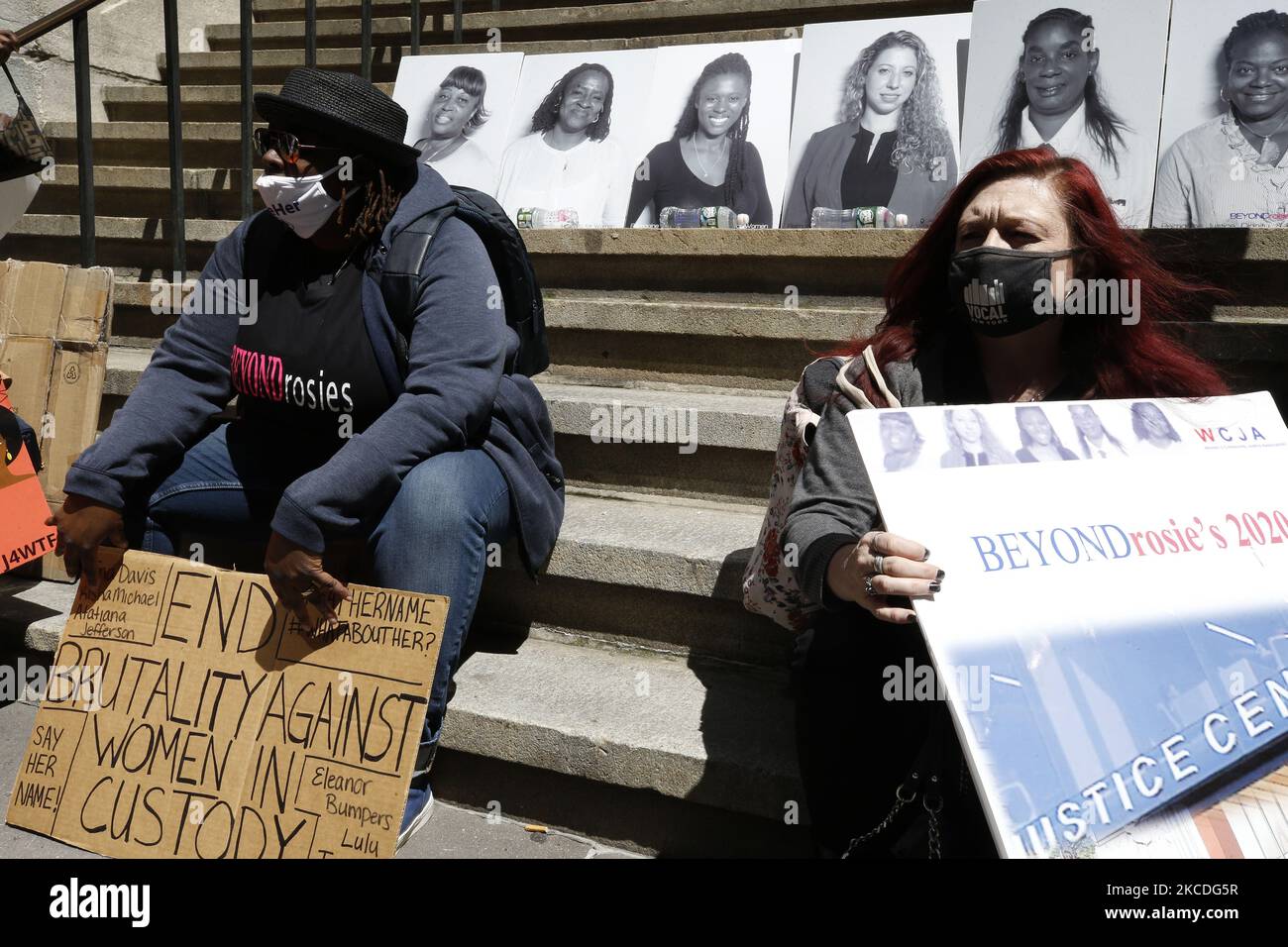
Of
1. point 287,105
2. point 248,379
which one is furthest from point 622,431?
point 287,105

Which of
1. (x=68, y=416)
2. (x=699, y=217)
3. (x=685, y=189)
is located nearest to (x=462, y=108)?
(x=685, y=189)

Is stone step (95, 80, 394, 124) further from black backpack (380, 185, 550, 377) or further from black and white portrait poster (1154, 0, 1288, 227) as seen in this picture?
black and white portrait poster (1154, 0, 1288, 227)

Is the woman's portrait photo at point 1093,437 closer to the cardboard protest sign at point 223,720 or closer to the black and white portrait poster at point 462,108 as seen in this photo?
the cardboard protest sign at point 223,720

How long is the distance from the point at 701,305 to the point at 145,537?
1717 millimetres

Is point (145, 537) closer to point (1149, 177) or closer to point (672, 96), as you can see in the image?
point (672, 96)

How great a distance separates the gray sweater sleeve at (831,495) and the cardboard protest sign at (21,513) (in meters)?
1.85

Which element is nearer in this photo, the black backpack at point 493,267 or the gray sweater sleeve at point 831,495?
the gray sweater sleeve at point 831,495

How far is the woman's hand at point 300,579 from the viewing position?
1.80 m

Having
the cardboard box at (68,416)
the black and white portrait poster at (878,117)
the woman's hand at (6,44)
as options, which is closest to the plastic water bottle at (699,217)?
the black and white portrait poster at (878,117)

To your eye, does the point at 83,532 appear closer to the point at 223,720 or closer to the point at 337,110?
the point at 223,720

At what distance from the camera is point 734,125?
3617 mm

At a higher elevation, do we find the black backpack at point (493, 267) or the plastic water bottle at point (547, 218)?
the plastic water bottle at point (547, 218)

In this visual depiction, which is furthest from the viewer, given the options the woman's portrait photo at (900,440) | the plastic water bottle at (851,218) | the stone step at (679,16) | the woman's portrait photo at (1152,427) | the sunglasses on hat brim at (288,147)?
the stone step at (679,16)

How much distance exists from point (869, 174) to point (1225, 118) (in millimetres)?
1106
